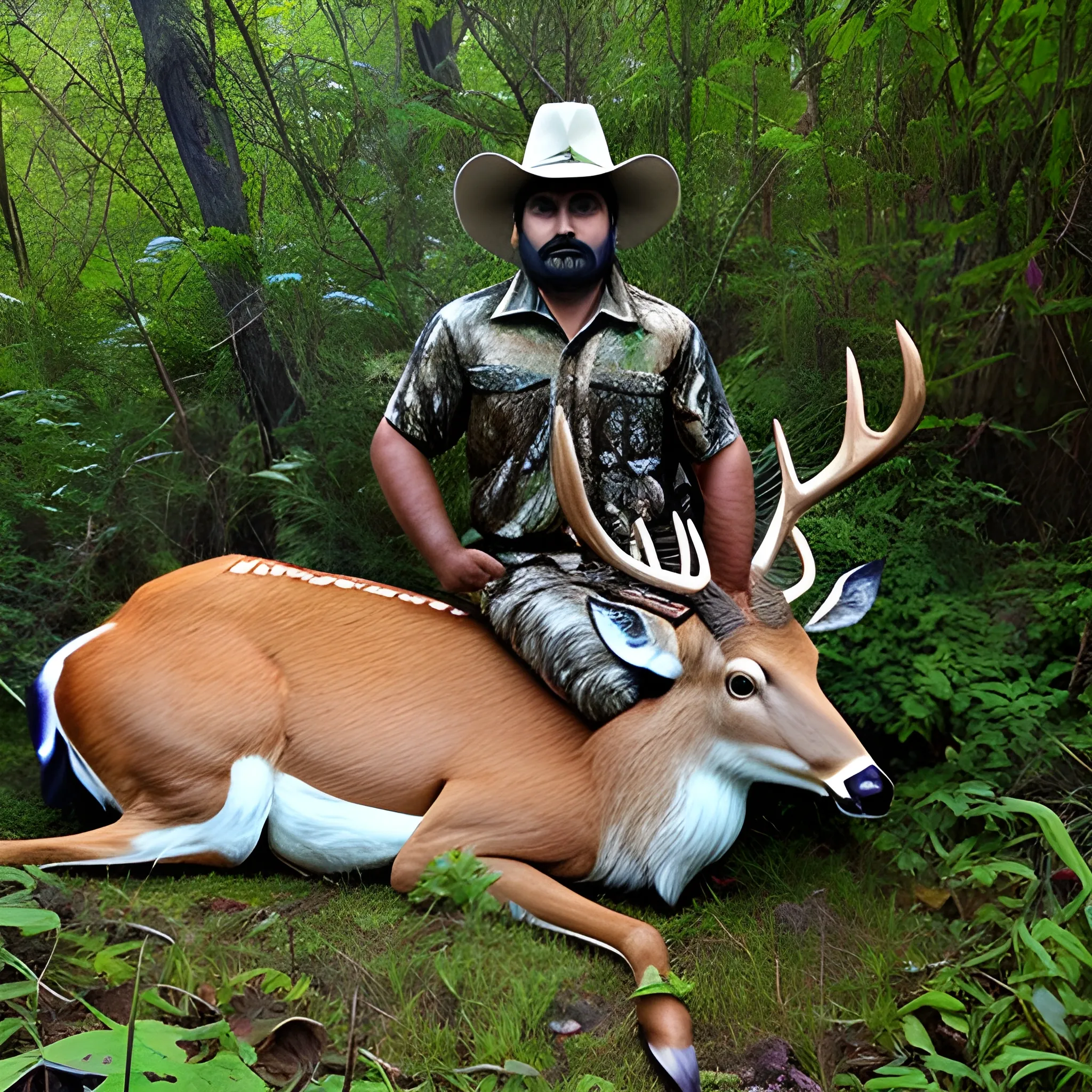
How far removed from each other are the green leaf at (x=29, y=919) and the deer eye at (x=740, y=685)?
1586 millimetres

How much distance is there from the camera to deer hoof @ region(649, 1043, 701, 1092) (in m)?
1.99

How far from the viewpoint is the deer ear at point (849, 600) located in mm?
2715

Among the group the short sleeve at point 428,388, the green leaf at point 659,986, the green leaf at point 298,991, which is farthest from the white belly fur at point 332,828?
the short sleeve at point 428,388

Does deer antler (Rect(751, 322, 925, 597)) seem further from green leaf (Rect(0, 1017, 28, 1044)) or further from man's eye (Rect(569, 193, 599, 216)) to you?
green leaf (Rect(0, 1017, 28, 1044))

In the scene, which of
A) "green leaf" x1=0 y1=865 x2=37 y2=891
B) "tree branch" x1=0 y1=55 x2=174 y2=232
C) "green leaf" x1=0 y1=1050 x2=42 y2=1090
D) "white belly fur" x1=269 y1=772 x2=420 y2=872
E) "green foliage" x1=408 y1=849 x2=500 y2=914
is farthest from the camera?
"tree branch" x1=0 y1=55 x2=174 y2=232

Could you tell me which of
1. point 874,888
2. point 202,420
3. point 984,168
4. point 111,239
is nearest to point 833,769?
point 874,888

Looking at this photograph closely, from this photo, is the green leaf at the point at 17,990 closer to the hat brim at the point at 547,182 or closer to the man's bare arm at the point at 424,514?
the man's bare arm at the point at 424,514

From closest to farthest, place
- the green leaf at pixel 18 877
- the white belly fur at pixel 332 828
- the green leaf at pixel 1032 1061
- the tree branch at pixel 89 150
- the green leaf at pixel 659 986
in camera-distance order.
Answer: the green leaf at pixel 1032 1061, the green leaf at pixel 659 986, the green leaf at pixel 18 877, the white belly fur at pixel 332 828, the tree branch at pixel 89 150

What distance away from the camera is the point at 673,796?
255cm

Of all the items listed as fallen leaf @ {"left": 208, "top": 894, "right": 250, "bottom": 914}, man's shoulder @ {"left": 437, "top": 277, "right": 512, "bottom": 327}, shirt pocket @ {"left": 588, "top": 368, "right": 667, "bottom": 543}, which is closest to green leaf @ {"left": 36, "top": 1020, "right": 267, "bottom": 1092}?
fallen leaf @ {"left": 208, "top": 894, "right": 250, "bottom": 914}

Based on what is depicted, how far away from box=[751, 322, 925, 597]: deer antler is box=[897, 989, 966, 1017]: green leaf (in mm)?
1016

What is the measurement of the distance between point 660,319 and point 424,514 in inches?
36.5

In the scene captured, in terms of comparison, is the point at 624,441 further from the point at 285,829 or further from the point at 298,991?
the point at 298,991

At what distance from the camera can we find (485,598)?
2.99 meters
